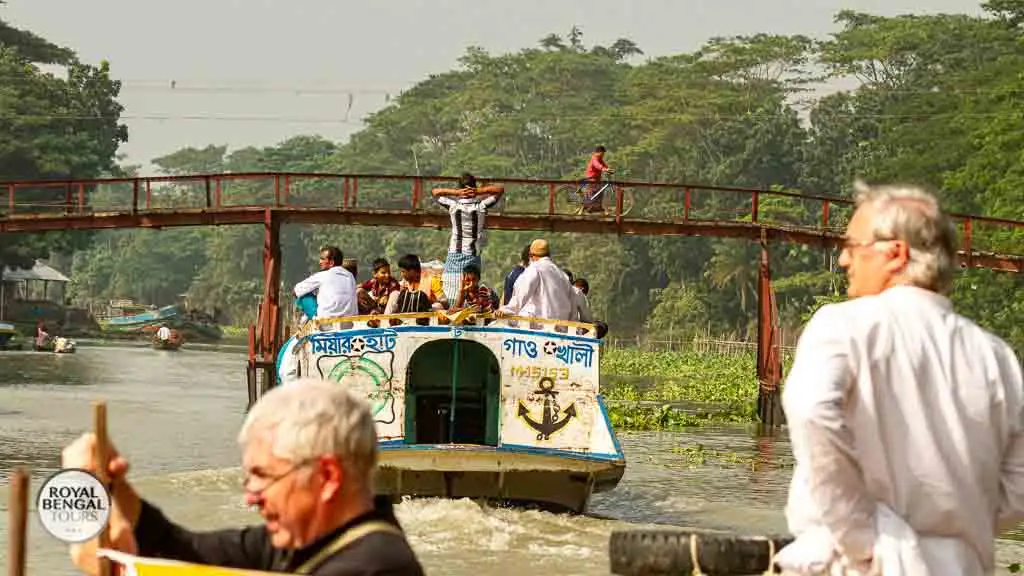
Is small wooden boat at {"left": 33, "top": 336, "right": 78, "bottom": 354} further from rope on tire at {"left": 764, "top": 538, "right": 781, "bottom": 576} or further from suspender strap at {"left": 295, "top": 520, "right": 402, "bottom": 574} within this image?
suspender strap at {"left": 295, "top": 520, "right": 402, "bottom": 574}

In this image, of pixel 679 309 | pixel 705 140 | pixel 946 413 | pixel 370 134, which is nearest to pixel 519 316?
pixel 946 413

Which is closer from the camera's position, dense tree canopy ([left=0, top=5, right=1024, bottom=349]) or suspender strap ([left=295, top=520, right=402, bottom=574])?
suspender strap ([left=295, top=520, right=402, bottom=574])

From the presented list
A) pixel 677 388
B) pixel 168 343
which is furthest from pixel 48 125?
pixel 677 388

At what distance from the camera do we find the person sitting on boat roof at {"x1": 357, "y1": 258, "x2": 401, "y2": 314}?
18.1m

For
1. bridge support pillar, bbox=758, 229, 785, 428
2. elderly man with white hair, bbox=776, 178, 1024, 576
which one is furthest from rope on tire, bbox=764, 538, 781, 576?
bridge support pillar, bbox=758, 229, 785, 428

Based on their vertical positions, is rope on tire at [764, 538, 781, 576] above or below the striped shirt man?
below

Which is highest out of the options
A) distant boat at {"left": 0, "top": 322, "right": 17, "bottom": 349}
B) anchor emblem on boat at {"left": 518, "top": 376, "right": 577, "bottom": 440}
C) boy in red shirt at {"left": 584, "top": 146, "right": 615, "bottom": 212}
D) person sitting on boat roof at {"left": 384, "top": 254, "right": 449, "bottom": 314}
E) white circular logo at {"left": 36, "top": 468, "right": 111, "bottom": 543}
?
boy in red shirt at {"left": 584, "top": 146, "right": 615, "bottom": 212}

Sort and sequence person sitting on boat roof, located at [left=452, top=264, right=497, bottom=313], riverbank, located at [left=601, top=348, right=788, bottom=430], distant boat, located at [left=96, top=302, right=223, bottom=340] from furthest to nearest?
1. distant boat, located at [left=96, top=302, right=223, bottom=340]
2. riverbank, located at [left=601, top=348, right=788, bottom=430]
3. person sitting on boat roof, located at [left=452, top=264, right=497, bottom=313]

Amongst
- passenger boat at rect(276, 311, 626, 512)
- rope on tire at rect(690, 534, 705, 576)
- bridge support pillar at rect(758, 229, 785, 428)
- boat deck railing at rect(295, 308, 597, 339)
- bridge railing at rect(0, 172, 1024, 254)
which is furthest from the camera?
bridge railing at rect(0, 172, 1024, 254)

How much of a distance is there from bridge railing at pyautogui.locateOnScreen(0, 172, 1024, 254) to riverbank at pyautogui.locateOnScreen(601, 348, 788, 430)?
136 inches

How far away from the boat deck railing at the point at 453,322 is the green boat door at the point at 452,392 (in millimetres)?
1079

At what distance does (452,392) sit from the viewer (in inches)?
690

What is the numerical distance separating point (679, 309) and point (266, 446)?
212ft

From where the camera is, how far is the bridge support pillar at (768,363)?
31.4m
